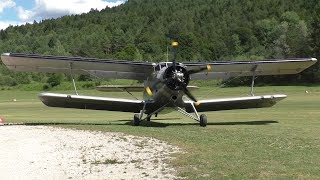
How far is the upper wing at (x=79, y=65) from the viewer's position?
734 inches

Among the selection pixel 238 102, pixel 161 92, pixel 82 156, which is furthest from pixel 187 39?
pixel 82 156

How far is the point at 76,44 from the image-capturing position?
160 meters

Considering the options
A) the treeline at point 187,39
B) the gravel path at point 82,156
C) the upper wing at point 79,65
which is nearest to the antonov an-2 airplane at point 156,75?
the upper wing at point 79,65

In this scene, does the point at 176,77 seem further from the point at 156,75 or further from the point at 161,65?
the point at 161,65

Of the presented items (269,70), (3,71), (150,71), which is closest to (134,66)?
(150,71)

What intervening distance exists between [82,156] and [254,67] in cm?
1318

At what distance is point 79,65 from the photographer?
797 inches

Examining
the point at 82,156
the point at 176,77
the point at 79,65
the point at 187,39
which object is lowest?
the point at 82,156

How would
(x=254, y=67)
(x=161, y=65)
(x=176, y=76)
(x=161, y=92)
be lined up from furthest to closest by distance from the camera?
(x=254, y=67) < (x=161, y=65) < (x=161, y=92) < (x=176, y=76)

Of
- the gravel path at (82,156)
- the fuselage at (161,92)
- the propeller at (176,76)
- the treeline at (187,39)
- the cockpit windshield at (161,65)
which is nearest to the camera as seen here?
the gravel path at (82,156)

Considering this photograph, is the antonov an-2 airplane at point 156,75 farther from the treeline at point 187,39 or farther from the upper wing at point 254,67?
the treeline at point 187,39

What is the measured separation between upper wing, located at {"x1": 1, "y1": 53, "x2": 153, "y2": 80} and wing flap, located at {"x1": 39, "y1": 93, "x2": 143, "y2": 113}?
55.2 inches

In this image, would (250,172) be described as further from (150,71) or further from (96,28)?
(96,28)

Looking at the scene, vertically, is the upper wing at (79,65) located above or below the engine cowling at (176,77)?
above
